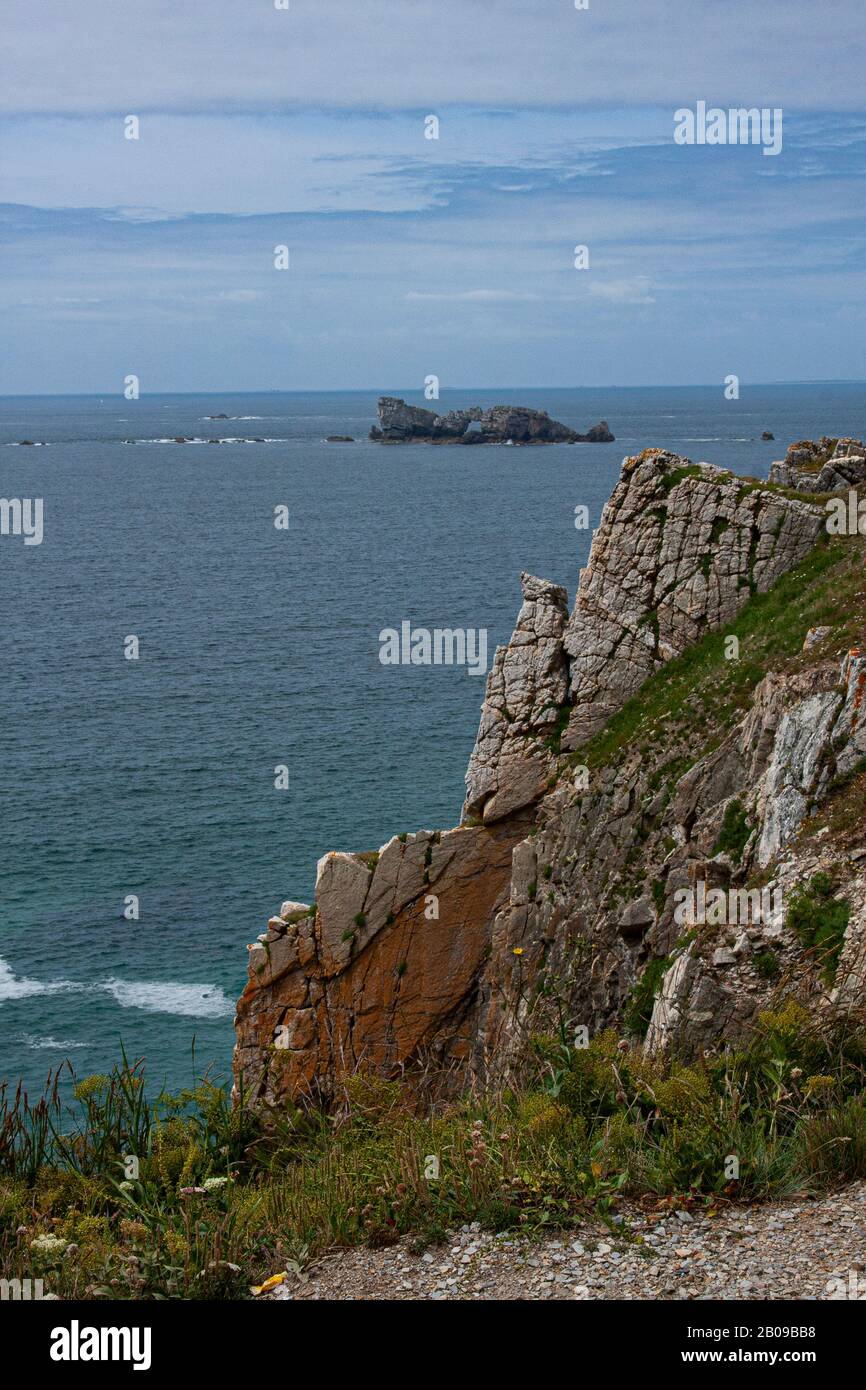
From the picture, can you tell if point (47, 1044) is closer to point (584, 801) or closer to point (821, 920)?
point (584, 801)

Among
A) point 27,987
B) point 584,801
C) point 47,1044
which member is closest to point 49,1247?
point 584,801

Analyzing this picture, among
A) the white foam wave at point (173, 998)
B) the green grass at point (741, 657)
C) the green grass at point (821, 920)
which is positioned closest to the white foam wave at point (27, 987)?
the white foam wave at point (173, 998)

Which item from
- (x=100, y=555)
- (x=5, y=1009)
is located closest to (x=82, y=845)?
(x=5, y=1009)

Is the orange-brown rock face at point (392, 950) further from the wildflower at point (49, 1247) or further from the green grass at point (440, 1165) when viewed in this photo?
the wildflower at point (49, 1247)

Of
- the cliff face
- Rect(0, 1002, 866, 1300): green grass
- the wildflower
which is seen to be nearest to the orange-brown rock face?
the cliff face

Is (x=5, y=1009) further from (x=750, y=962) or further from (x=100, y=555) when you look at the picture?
(x=100, y=555)

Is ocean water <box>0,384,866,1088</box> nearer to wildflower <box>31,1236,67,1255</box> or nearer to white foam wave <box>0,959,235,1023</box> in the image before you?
white foam wave <box>0,959,235,1023</box>
